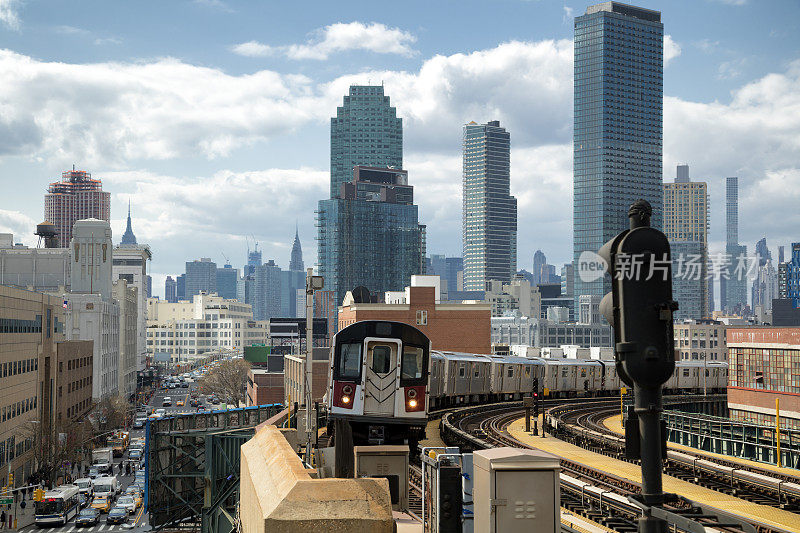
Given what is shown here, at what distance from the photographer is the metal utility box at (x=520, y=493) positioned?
961 cm

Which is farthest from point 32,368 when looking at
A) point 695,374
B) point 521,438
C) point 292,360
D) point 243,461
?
point 243,461

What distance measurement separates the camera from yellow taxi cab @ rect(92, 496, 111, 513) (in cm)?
5762

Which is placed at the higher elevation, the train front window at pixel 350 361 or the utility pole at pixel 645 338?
the utility pole at pixel 645 338

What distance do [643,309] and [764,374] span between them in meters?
44.9

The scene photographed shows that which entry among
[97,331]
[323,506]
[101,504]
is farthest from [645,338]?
[97,331]

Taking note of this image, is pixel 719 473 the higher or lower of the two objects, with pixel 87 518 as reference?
higher

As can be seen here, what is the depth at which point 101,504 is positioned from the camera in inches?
2283

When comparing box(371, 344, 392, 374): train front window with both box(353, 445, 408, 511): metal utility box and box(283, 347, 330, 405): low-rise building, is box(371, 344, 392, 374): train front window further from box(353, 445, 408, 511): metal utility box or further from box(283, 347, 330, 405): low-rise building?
box(283, 347, 330, 405): low-rise building

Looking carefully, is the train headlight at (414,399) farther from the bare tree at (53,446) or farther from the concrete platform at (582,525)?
the bare tree at (53,446)

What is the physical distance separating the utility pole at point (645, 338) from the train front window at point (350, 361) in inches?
611

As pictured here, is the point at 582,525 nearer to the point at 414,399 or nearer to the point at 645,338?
the point at 414,399

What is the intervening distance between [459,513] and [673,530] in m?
2.67

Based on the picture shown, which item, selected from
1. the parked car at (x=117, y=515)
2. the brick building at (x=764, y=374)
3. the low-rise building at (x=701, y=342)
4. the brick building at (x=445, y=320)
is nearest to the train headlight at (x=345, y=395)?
the brick building at (x=764, y=374)

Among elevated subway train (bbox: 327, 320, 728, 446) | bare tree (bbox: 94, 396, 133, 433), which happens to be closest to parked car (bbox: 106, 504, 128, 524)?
bare tree (bbox: 94, 396, 133, 433)
